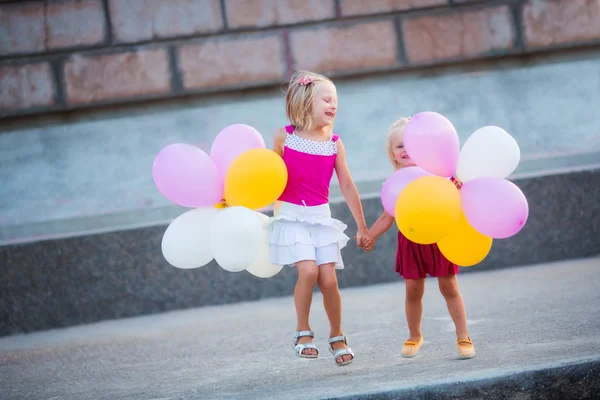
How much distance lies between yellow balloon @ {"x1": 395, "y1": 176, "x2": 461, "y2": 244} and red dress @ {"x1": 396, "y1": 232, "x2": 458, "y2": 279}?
1.17 ft

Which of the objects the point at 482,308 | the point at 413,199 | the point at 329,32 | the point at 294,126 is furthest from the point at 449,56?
the point at 413,199

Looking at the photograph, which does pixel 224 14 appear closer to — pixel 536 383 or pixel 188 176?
pixel 188 176

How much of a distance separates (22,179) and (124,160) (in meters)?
0.71

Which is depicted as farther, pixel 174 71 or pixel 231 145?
pixel 174 71

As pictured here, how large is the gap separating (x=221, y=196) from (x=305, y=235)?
1.27 feet

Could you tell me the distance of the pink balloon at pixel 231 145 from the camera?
3.75 m

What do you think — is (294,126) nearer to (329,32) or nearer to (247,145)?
(247,145)

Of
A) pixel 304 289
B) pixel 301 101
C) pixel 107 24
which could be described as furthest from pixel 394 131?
pixel 107 24

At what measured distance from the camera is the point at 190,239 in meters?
3.62

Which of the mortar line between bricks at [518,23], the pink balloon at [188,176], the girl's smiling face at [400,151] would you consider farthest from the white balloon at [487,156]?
the mortar line between bricks at [518,23]

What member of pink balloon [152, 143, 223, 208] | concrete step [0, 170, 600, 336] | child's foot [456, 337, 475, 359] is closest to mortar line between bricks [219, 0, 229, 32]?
concrete step [0, 170, 600, 336]

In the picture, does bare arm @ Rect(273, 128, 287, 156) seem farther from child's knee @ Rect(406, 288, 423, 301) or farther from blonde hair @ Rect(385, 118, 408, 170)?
child's knee @ Rect(406, 288, 423, 301)

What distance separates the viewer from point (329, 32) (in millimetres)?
6371

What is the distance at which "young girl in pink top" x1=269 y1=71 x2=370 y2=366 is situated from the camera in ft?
12.2
